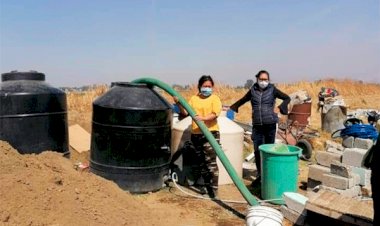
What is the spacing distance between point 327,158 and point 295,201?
2.11m

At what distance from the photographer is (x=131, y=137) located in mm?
6039

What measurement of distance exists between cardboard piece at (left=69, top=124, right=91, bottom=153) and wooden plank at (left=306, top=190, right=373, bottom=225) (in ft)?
17.8

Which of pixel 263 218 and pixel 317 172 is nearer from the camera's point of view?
pixel 263 218

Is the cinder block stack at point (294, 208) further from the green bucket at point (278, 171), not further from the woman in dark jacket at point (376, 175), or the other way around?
the woman in dark jacket at point (376, 175)

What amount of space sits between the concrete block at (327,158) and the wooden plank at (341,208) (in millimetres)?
1882

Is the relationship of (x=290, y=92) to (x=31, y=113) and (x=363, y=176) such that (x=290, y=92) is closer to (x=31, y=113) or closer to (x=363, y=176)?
(x=363, y=176)

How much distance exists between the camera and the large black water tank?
6336mm

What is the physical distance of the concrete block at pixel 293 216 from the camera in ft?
15.9

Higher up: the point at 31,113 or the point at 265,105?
the point at 265,105

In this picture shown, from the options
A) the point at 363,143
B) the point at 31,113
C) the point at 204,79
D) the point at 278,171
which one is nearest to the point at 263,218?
the point at 278,171

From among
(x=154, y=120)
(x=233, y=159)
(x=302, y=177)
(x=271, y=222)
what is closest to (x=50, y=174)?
(x=154, y=120)

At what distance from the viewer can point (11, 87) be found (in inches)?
255

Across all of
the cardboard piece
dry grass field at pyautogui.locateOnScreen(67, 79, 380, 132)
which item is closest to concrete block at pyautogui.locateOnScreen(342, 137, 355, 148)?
dry grass field at pyautogui.locateOnScreen(67, 79, 380, 132)

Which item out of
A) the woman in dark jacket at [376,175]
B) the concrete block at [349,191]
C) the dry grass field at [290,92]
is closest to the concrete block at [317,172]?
the concrete block at [349,191]
